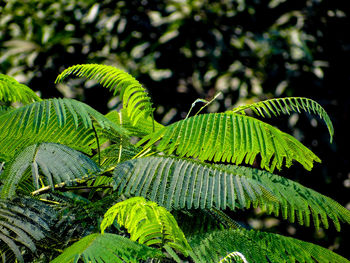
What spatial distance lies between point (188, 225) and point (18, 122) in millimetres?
557

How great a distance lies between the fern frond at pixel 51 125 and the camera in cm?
121

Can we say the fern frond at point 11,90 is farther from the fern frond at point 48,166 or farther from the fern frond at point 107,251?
the fern frond at point 107,251

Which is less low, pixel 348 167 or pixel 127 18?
pixel 127 18

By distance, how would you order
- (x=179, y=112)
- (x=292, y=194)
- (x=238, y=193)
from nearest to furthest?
(x=238, y=193) → (x=292, y=194) → (x=179, y=112)

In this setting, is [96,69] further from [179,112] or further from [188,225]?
[179,112]

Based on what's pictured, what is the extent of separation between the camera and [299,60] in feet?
12.7

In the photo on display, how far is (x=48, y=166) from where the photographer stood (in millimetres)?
1114

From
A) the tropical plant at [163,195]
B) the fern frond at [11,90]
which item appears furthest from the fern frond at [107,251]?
the fern frond at [11,90]

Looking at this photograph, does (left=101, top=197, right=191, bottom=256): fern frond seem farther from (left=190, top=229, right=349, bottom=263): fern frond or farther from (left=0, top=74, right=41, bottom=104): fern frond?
(left=0, top=74, right=41, bottom=104): fern frond

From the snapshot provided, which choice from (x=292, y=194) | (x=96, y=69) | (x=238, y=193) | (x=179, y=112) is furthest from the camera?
(x=179, y=112)

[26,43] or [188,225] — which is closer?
[188,225]

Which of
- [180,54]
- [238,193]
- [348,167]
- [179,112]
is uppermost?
[238,193]

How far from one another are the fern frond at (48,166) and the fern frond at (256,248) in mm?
343

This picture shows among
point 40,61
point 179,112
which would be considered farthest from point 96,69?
point 40,61
